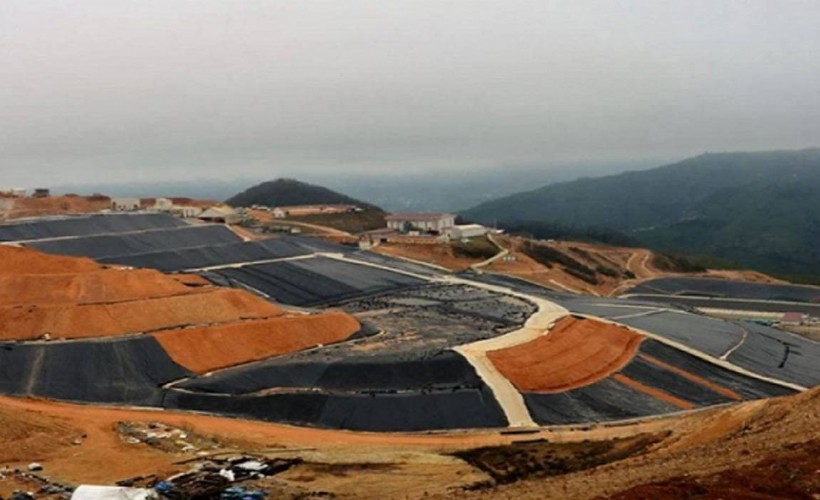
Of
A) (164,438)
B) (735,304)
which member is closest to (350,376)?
(164,438)

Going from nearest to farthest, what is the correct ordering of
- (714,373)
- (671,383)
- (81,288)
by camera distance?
(671,383) < (714,373) < (81,288)

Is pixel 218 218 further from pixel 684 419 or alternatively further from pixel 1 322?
pixel 684 419

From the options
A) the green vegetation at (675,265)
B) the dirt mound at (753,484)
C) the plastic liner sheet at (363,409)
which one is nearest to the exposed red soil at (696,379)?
the plastic liner sheet at (363,409)

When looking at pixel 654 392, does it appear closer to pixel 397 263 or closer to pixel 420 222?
pixel 397 263

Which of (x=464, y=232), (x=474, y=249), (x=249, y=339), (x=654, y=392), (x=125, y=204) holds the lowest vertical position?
(x=654, y=392)

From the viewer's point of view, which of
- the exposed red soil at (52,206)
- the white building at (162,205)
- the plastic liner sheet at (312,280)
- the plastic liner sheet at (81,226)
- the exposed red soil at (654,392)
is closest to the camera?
the exposed red soil at (654,392)

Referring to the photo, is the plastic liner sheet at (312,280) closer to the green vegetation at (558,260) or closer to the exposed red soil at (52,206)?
the green vegetation at (558,260)

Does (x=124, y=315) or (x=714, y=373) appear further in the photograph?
(x=714, y=373)

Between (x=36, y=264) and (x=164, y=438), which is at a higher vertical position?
(x=36, y=264)
